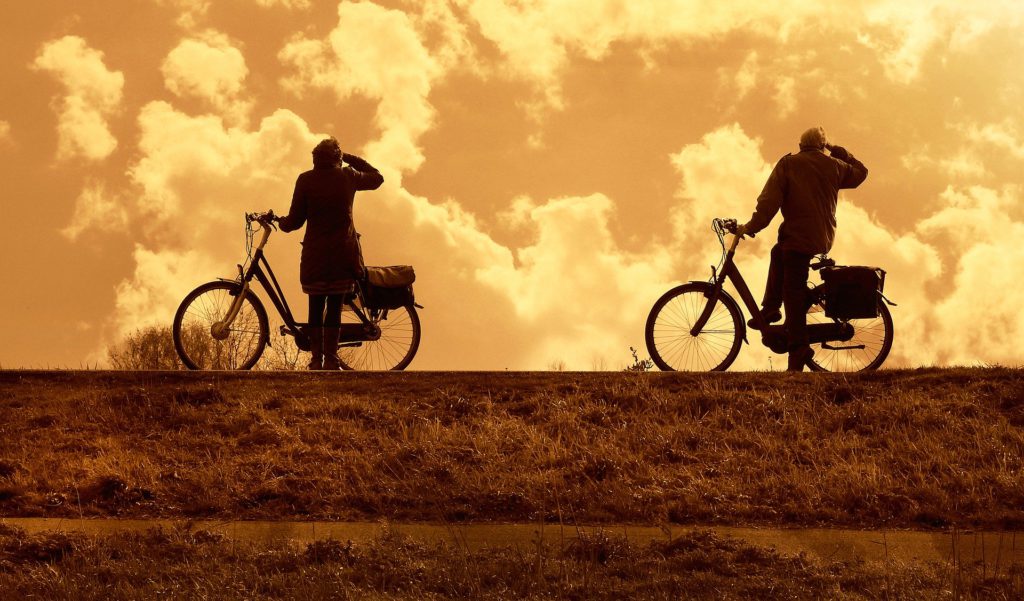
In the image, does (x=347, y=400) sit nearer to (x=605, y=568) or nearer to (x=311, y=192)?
(x=311, y=192)

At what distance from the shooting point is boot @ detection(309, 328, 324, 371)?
47.5 ft

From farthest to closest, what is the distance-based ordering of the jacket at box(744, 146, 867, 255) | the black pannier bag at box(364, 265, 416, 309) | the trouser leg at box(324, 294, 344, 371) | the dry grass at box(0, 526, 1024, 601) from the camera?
the black pannier bag at box(364, 265, 416, 309) < the trouser leg at box(324, 294, 344, 371) < the jacket at box(744, 146, 867, 255) < the dry grass at box(0, 526, 1024, 601)

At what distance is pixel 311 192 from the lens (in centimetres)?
1430

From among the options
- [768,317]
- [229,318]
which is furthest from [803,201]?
[229,318]

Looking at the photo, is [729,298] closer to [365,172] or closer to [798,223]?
[798,223]

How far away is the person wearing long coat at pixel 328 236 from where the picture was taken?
46.8ft

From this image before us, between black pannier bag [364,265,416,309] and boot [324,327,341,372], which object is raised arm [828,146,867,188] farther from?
boot [324,327,341,372]

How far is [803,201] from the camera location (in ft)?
45.8

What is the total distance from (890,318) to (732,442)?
3.28 metres

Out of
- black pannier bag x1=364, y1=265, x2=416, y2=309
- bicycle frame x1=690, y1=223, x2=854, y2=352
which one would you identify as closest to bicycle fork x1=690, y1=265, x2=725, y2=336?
bicycle frame x1=690, y1=223, x2=854, y2=352

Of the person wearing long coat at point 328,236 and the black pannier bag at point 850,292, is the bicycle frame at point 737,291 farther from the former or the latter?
the person wearing long coat at point 328,236

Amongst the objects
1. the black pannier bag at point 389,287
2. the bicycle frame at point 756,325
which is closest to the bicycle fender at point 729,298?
the bicycle frame at point 756,325

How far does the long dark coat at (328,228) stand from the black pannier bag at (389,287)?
394 mm

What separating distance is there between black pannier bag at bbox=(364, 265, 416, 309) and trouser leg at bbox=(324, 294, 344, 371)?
0.45 metres
